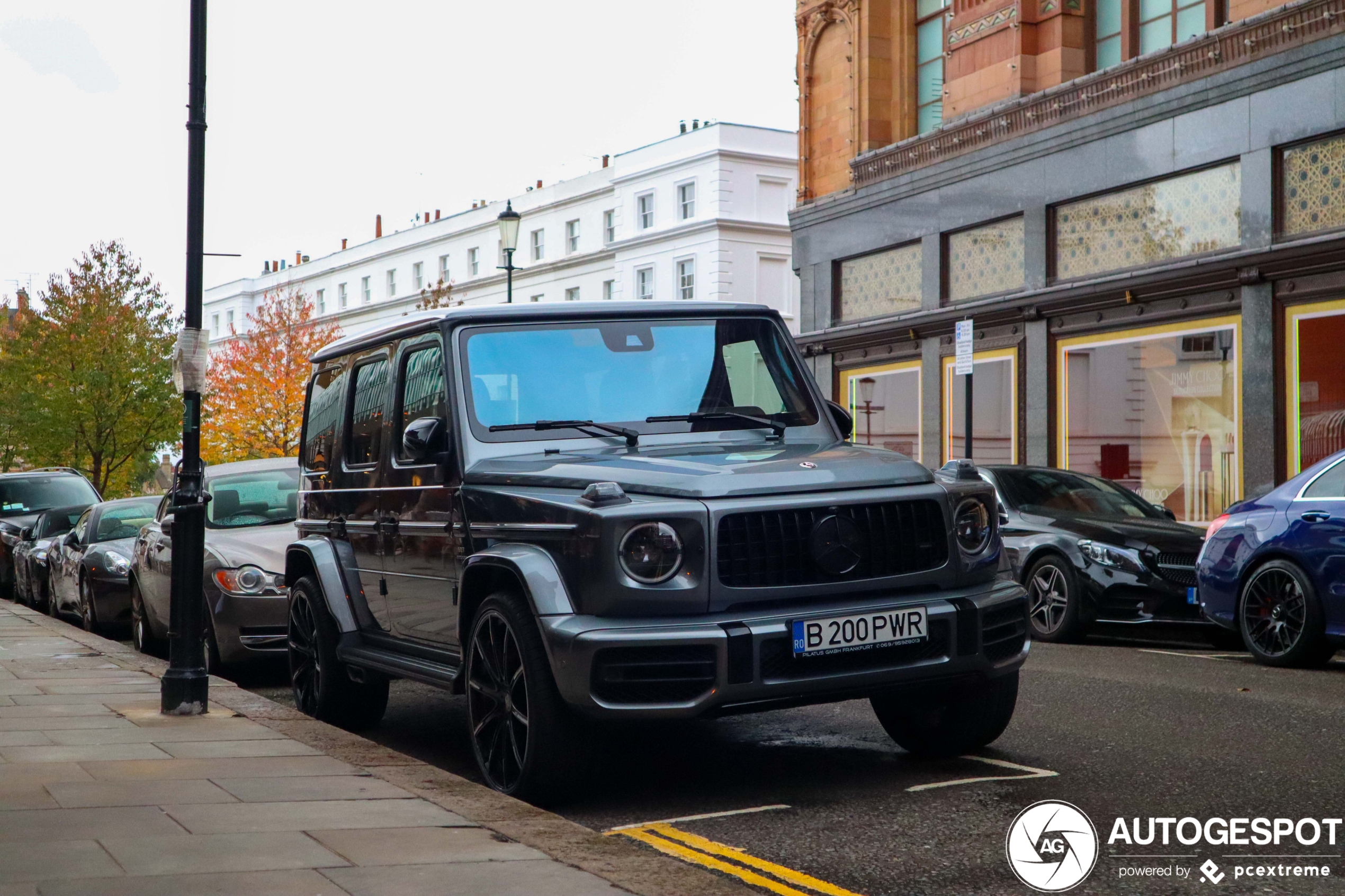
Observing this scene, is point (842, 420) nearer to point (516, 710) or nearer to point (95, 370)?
point (516, 710)

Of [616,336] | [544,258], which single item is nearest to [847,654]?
[616,336]

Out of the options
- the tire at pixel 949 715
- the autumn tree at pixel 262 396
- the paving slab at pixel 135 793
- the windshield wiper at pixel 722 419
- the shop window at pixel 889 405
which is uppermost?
the autumn tree at pixel 262 396

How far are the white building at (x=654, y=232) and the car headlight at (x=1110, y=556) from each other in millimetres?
31379

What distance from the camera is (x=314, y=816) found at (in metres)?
5.02

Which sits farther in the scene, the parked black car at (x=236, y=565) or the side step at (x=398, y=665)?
the parked black car at (x=236, y=565)

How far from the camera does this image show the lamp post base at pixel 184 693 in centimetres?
779

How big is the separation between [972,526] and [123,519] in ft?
39.6

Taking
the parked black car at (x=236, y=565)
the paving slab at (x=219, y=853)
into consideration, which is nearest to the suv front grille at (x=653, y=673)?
the paving slab at (x=219, y=853)

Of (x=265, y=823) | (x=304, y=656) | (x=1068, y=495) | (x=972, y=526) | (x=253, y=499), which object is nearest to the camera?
(x=265, y=823)

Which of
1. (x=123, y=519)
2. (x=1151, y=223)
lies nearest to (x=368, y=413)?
(x=123, y=519)

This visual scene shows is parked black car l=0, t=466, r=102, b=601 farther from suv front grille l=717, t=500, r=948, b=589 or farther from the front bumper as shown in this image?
suv front grille l=717, t=500, r=948, b=589

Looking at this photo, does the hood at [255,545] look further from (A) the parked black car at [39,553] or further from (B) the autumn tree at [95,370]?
(B) the autumn tree at [95,370]

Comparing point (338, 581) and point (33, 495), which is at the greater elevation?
point (33, 495)

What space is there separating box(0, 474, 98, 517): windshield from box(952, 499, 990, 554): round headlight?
18812 mm
